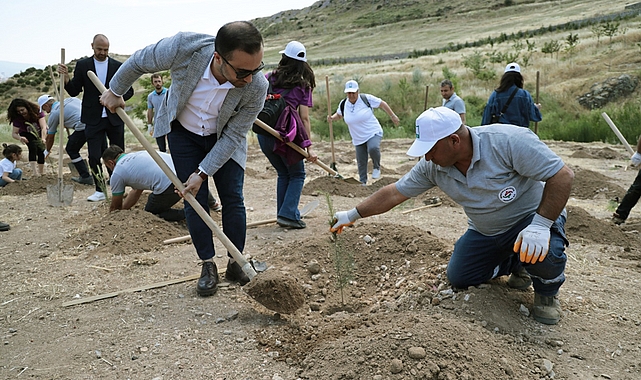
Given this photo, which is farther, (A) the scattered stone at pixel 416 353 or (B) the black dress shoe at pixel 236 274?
(B) the black dress shoe at pixel 236 274

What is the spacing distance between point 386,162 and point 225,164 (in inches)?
311

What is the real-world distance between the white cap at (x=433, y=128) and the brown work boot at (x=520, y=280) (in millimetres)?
1167

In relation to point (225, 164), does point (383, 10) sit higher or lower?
higher

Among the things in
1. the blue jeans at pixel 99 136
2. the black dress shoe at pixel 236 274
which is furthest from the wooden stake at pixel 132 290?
the blue jeans at pixel 99 136

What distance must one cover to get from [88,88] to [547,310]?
5740 mm

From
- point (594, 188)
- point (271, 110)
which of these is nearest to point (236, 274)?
point (271, 110)

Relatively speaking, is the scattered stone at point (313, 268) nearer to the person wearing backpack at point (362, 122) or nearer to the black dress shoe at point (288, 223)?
the black dress shoe at point (288, 223)

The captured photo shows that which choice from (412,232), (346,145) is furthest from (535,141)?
(346,145)

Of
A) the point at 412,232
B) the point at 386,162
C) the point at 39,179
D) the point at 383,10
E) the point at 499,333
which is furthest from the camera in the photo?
the point at 383,10

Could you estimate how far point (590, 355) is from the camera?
2643mm

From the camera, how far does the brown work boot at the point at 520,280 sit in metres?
3.25

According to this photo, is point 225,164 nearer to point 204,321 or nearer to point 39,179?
point 204,321

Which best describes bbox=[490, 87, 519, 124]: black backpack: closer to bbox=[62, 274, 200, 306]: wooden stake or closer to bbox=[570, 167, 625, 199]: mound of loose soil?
bbox=[570, 167, 625, 199]: mound of loose soil

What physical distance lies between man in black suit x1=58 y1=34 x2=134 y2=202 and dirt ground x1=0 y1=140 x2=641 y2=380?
1.68m
